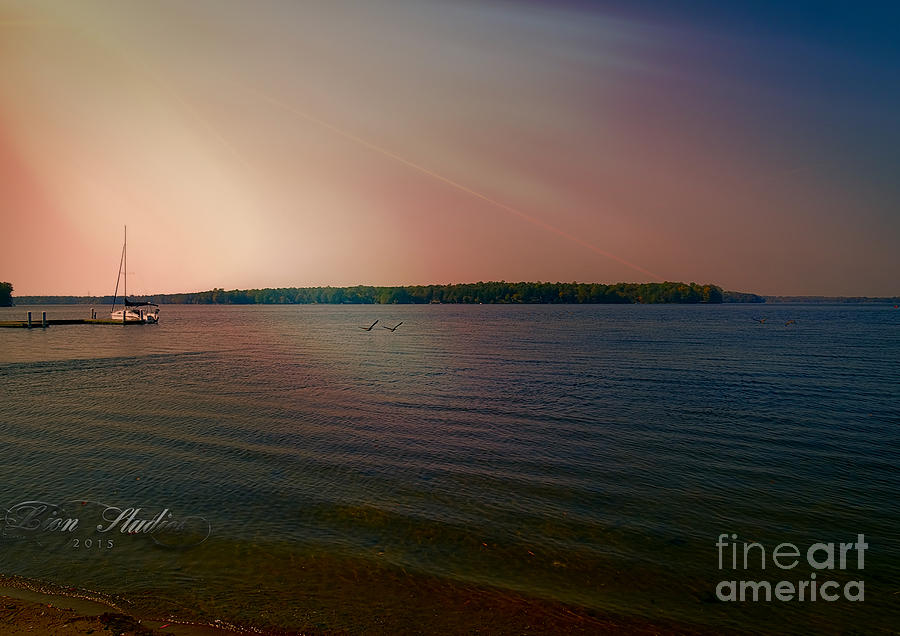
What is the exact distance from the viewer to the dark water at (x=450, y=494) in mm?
8266

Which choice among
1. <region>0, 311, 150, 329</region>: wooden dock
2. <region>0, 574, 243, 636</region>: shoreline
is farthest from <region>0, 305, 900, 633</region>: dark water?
<region>0, 311, 150, 329</region>: wooden dock

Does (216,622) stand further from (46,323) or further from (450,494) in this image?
(46,323)

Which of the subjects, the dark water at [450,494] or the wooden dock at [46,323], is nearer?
the dark water at [450,494]

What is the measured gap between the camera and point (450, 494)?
1271 centimetres

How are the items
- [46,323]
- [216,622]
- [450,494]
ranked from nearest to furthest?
[216,622] < [450,494] < [46,323]

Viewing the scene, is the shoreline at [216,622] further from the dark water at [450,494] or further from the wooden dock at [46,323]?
the wooden dock at [46,323]

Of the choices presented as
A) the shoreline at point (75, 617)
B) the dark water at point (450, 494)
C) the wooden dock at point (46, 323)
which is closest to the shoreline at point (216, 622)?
the shoreline at point (75, 617)

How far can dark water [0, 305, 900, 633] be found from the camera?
8.27m

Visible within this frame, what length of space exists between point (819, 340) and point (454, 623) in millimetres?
73197

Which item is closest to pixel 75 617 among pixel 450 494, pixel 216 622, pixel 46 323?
pixel 216 622

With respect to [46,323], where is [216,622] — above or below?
below

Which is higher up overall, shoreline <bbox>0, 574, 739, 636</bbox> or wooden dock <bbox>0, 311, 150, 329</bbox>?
wooden dock <bbox>0, 311, 150, 329</bbox>

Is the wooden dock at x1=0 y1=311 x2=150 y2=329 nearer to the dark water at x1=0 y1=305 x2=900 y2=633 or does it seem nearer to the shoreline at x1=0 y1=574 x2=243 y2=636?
the dark water at x1=0 y1=305 x2=900 y2=633

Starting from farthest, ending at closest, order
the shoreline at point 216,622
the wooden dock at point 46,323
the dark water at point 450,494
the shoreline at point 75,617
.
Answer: the wooden dock at point 46,323 → the dark water at point 450,494 → the shoreline at point 216,622 → the shoreline at point 75,617
